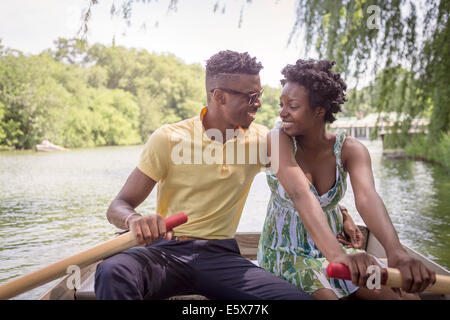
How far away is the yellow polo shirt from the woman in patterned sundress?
0.60 ft

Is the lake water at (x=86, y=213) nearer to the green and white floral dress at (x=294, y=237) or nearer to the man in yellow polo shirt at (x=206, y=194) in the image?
the man in yellow polo shirt at (x=206, y=194)

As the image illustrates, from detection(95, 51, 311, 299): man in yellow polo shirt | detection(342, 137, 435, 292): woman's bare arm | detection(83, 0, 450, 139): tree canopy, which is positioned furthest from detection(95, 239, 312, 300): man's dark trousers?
detection(83, 0, 450, 139): tree canopy

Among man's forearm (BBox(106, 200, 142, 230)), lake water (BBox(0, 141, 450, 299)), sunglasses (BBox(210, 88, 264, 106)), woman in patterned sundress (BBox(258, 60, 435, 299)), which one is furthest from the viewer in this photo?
lake water (BBox(0, 141, 450, 299))

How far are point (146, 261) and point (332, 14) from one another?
3684 mm

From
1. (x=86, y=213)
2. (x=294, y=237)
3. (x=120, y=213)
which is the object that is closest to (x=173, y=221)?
(x=120, y=213)

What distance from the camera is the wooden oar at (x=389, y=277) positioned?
125cm

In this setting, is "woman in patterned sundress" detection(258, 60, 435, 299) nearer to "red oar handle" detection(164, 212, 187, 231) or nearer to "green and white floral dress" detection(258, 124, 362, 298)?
"green and white floral dress" detection(258, 124, 362, 298)

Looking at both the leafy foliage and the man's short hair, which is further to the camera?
the leafy foliage

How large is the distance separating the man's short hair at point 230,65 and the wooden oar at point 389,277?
922 mm

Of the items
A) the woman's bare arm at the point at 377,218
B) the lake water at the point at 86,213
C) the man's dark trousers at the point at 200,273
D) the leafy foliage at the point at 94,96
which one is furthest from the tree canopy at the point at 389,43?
the leafy foliage at the point at 94,96

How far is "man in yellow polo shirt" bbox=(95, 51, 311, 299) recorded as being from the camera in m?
1.55

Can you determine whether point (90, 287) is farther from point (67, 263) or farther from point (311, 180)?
point (311, 180)

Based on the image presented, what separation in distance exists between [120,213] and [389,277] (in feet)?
2.80

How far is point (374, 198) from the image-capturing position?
1634 mm
